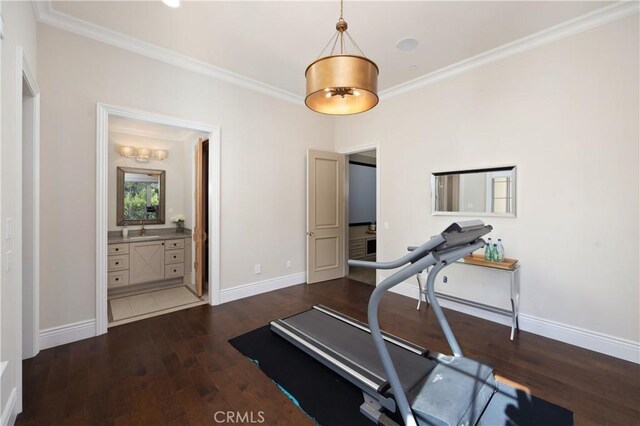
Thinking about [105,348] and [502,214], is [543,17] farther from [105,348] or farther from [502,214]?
[105,348]

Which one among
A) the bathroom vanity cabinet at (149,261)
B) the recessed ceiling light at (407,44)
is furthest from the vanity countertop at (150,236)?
the recessed ceiling light at (407,44)

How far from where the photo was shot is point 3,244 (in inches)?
61.2

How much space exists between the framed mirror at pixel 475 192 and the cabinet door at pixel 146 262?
174 inches

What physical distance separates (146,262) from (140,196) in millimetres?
1294

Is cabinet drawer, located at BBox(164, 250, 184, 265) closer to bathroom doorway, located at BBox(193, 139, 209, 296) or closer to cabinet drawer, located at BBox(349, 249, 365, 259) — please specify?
bathroom doorway, located at BBox(193, 139, 209, 296)

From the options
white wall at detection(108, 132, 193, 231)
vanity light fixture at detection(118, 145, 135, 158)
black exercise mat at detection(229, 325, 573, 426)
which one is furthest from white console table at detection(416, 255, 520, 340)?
vanity light fixture at detection(118, 145, 135, 158)

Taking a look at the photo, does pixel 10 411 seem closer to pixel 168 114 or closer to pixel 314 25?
pixel 168 114

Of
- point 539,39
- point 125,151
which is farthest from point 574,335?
point 125,151

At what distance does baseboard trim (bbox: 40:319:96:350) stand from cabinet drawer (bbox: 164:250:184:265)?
195 cm

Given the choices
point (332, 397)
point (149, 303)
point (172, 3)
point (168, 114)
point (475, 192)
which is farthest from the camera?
point (149, 303)

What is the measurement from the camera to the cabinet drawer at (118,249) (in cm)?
417

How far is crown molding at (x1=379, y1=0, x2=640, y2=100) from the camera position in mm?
2438

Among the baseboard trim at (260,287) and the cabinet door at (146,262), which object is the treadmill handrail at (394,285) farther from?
the cabinet door at (146,262)

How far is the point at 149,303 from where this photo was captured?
3.81 meters
